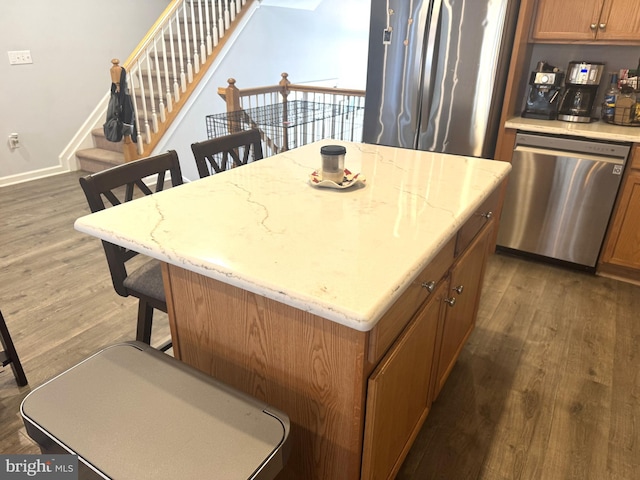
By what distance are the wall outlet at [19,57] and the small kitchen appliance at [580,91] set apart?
477 cm

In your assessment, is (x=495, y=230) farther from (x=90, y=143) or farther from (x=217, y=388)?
(x=90, y=143)

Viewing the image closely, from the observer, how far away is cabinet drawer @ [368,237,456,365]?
3.38 ft

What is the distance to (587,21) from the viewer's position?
9.00 ft

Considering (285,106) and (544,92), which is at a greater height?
(544,92)

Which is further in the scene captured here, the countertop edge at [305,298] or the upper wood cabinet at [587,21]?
the upper wood cabinet at [587,21]

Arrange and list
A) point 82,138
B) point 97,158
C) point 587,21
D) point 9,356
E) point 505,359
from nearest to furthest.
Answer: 1. point 9,356
2. point 505,359
3. point 587,21
4. point 97,158
5. point 82,138

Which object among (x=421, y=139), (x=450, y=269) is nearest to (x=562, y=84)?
(x=421, y=139)

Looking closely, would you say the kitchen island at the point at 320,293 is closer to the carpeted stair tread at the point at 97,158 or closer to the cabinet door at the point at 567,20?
the cabinet door at the point at 567,20

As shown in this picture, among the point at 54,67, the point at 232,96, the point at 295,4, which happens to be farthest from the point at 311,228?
the point at 295,4

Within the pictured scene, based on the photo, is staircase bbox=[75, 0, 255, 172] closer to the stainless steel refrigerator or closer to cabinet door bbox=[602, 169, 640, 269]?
the stainless steel refrigerator

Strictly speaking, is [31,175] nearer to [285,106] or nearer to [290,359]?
[285,106]

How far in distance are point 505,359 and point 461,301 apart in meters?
0.64

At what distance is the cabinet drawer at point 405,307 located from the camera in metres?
1.03

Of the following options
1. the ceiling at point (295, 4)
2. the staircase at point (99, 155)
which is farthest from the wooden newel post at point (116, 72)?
the ceiling at point (295, 4)
